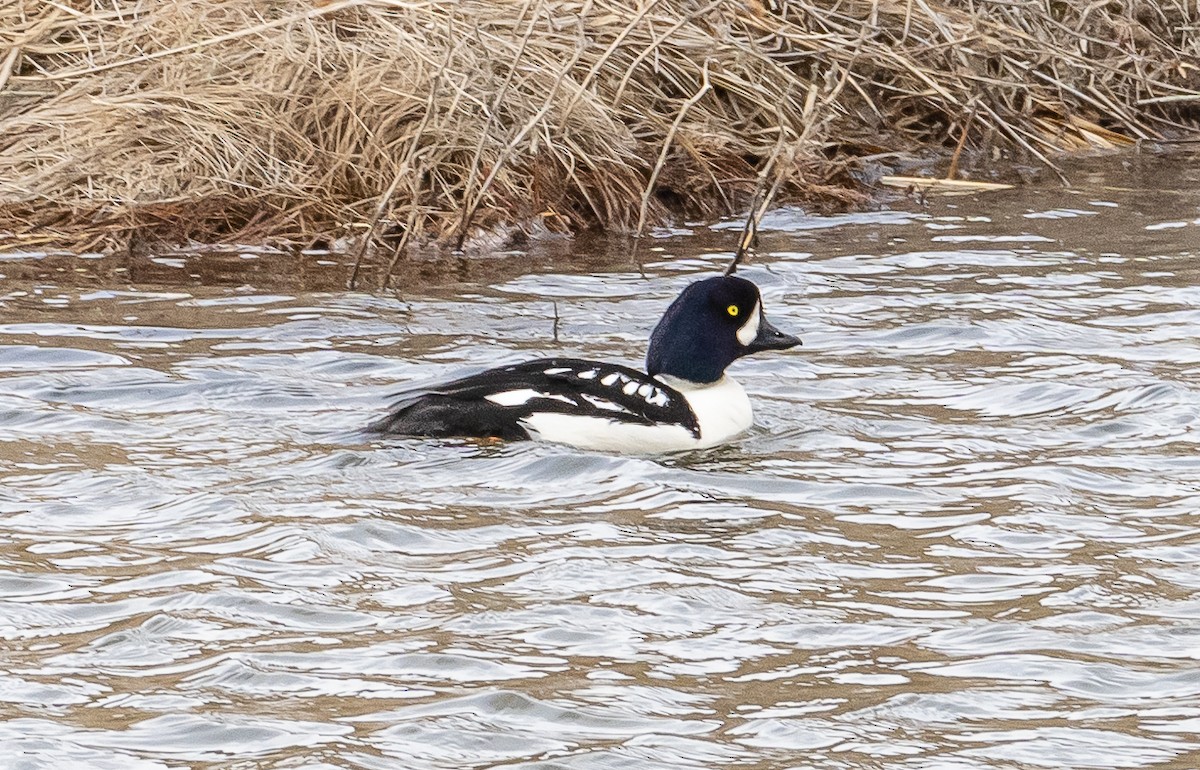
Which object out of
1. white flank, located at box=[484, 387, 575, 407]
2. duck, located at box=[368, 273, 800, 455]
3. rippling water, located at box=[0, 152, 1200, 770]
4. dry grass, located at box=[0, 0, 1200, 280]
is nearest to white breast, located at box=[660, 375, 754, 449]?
duck, located at box=[368, 273, 800, 455]

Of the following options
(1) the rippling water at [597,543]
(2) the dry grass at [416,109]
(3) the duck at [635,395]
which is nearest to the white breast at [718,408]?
(3) the duck at [635,395]

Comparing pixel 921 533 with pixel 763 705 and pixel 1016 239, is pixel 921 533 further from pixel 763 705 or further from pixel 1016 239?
pixel 1016 239

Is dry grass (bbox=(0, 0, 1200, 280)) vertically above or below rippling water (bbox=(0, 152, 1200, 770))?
above

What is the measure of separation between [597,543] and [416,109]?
539 cm

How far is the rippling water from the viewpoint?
14.1 feet

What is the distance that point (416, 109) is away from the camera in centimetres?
1055

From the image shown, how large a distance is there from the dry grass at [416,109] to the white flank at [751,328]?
2.21 m

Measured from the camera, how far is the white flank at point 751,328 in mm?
7367


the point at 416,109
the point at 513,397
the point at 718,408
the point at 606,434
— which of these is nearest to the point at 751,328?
the point at 718,408

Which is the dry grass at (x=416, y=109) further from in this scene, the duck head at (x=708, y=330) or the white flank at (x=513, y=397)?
the white flank at (x=513, y=397)

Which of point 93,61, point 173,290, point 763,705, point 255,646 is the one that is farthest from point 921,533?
point 93,61

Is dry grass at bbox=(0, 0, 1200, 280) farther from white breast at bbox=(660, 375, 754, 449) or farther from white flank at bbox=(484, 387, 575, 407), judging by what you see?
white flank at bbox=(484, 387, 575, 407)

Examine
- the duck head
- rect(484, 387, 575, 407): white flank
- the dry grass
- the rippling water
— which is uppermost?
the dry grass

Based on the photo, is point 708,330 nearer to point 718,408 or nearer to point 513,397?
point 718,408
